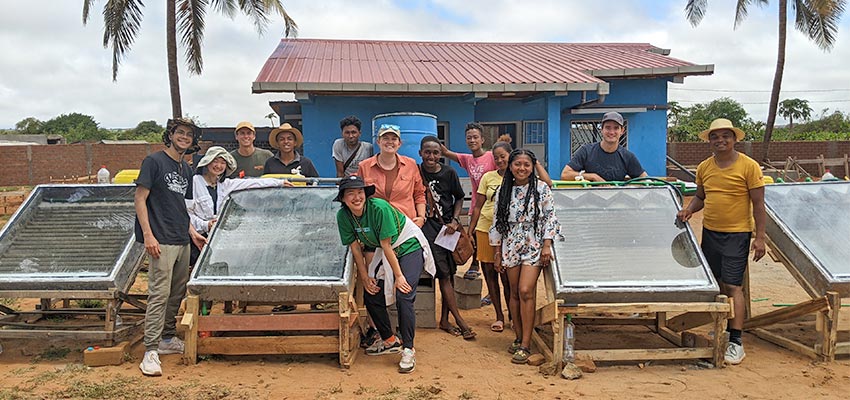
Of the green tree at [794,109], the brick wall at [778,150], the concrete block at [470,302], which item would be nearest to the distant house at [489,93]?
A: the concrete block at [470,302]

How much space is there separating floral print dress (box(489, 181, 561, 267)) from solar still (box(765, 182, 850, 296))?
6.08 ft

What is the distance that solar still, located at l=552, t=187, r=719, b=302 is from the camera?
437 cm

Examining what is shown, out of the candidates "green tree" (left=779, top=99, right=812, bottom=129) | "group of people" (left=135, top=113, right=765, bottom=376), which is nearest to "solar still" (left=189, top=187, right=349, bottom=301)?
"group of people" (left=135, top=113, right=765, bottom=376)

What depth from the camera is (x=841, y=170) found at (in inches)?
812

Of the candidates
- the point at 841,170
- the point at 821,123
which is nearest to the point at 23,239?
the point at 841,170

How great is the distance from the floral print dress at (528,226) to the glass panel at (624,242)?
22 cm

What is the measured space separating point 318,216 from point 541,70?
9393 millimetres

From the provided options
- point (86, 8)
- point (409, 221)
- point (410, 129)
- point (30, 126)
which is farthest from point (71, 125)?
point (409, 221)

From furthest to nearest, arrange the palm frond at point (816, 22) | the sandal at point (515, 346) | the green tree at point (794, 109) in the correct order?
the green tree at point (794, 109) → the palm frond at point (816, 22) → the sandal at point (515, 346)

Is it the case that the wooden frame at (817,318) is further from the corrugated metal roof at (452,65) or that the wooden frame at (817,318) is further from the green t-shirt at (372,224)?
the corrugated metal roof at (452,65)

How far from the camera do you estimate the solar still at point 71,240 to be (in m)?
4.69

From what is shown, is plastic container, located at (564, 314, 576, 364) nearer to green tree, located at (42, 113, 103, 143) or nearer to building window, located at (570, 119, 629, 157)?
building window, located at (570, 119, 629, 157)

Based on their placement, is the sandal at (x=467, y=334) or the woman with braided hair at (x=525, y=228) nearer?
the woman with braided hair at (x=525, y=228)

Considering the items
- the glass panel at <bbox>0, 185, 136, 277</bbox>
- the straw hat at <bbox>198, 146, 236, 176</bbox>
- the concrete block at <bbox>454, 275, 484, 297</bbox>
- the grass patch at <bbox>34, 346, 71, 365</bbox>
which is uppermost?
the straw hat at <bbox>198, 146, 236, 176</bbox>
